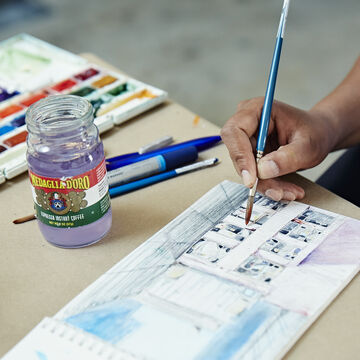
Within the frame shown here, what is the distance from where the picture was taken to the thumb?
31.9 inches

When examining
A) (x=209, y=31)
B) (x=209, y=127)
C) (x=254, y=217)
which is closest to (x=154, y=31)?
(x=209, y=31)

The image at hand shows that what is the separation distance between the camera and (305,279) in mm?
675

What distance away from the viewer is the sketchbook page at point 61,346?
0.59 metres

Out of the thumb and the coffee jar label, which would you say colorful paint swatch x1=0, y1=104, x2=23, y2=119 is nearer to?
the coffee jar label

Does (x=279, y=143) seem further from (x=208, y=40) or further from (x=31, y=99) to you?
(x=208, y=40)

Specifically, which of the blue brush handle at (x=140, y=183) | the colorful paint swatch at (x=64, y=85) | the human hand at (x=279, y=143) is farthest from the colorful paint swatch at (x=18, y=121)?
the human hand at (x=279, y=143)

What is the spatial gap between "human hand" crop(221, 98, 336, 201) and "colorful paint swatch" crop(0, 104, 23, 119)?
0.40 metres

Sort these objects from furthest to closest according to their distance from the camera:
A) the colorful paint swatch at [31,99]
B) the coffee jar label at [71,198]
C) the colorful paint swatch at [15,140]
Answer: the colorful paint swatch at [31,99]
the colorful paint swatch at [15,140]
the coffee jar label at [71,198]

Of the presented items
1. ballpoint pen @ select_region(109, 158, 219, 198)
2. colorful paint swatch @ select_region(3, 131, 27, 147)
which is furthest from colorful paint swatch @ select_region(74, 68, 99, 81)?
ballpoint pen @ select_region(109, 158, 219, 198)

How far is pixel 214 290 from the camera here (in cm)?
66

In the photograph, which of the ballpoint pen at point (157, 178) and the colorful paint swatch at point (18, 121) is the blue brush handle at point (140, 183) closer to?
the ballpoint pen at point (157, 178)

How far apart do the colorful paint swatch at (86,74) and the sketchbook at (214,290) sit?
17.6 inches

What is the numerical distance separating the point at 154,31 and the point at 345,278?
2.80m

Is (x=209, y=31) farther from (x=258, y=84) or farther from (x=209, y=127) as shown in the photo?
(x=209, y=127)
